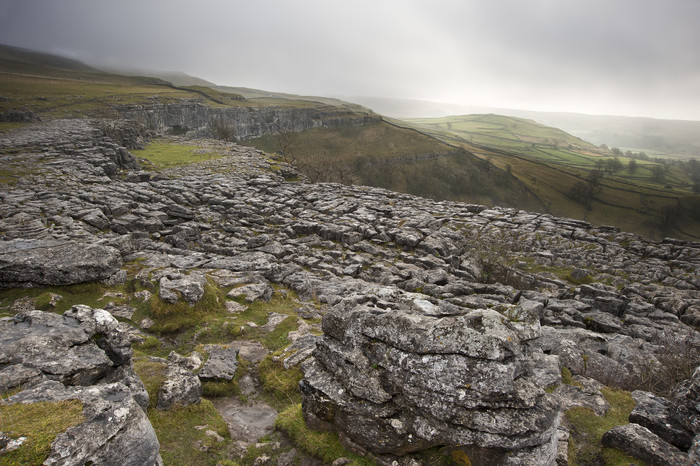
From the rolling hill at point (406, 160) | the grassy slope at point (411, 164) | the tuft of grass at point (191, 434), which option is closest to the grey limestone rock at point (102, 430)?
the tuft of grass at point (191, 434)

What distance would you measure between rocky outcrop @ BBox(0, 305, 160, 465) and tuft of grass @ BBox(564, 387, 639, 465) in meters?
11.7

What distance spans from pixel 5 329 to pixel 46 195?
1056 inches

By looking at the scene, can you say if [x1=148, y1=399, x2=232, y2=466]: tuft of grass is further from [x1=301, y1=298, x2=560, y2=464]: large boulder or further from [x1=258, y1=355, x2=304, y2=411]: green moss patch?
[x1=301, y1=298, x2=560, y2=464]: large boulder

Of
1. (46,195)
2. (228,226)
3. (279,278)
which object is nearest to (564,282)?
(279,278)

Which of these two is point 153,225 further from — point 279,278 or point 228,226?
point 279,278

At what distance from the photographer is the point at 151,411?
32.4 feet

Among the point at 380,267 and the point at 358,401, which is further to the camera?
the point at 380,267

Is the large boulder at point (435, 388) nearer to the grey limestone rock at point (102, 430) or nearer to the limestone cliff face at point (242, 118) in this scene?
the grey limestone rock at point (102, 430)

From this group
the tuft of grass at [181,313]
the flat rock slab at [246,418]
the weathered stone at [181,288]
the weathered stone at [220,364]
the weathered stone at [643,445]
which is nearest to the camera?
the weathered stone at [643,445]


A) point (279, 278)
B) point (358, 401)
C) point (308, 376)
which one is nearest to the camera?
point (358, 401)

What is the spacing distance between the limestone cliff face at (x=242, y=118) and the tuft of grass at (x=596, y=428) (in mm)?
118475

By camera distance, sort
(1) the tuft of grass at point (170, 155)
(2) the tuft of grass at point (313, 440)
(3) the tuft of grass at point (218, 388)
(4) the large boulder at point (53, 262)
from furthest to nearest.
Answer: (1) the tuft of grass at point (170, 155) < (4) the large boulder at point (53, 262) < (3) the tuft of grass at point (218, 388) < (2) the tuft of grass at point (313, 440)

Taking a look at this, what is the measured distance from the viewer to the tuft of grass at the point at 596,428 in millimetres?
9781

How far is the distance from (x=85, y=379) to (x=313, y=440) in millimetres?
6534
